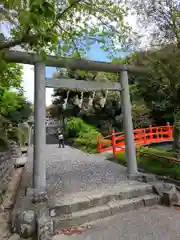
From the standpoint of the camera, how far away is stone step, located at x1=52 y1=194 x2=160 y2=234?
10.3ft

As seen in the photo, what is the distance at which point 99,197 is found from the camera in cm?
365

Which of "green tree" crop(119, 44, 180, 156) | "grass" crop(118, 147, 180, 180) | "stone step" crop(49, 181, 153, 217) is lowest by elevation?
"stone step" crop(49, 181, 153, 217)

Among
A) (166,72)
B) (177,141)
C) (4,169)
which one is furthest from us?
(177,141)

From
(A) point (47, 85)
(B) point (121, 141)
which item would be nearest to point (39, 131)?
(A) point (47, 85)

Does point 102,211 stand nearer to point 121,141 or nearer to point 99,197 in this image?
point 99,197

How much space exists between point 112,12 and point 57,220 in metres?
4.10

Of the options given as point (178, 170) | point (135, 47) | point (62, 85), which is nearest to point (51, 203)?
point (62, 85)

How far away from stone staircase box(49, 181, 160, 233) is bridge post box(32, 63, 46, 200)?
2.07ft

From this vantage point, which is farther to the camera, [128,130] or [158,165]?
[158,165]

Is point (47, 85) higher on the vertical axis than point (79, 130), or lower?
higher

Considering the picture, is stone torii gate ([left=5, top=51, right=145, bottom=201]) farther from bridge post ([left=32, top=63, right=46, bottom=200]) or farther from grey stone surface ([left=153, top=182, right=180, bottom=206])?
grey stone surface ([left=153, top=182, right=180, bottom=206])

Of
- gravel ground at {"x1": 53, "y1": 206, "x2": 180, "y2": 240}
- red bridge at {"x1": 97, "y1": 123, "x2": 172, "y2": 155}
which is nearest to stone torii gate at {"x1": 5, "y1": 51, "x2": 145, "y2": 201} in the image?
gravel ground at {"x1": 53, "y1": 206, "x2": 180, "y2": 240}

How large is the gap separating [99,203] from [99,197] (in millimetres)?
106

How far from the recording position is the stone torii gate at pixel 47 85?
3936 millimetres
